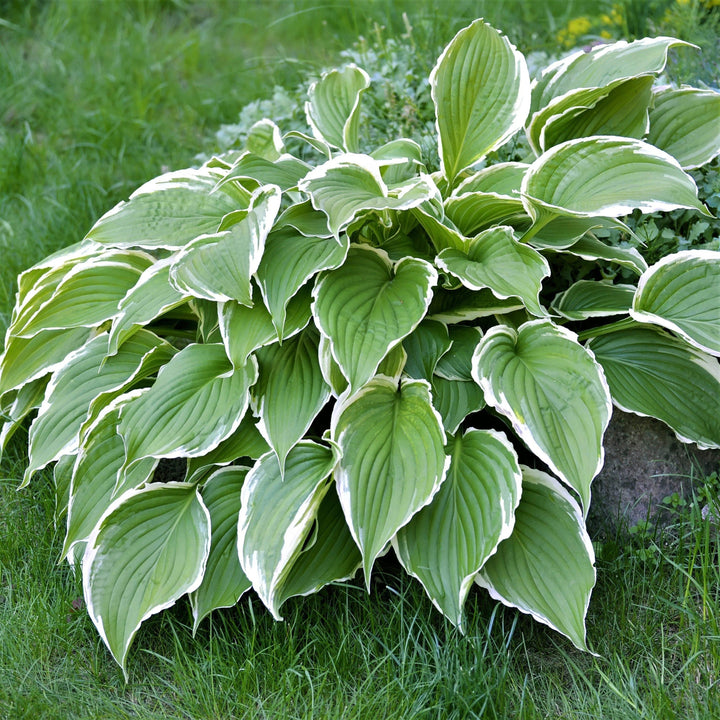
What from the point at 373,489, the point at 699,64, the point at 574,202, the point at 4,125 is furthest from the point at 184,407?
the point at 4,125

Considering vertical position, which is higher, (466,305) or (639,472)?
(466,305)

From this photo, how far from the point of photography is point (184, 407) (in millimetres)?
2217

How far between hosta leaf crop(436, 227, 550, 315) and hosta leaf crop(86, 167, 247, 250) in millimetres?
652

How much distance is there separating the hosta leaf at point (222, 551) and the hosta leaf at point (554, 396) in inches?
27.0

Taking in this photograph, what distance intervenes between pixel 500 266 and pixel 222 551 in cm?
97

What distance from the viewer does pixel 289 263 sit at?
223 cm

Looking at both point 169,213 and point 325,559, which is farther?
point 169,213

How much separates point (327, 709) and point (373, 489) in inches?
19.0

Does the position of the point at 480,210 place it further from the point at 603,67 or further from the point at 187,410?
the point at 187,410

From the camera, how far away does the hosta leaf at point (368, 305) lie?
2.07m

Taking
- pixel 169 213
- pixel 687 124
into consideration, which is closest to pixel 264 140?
pixel 169 213

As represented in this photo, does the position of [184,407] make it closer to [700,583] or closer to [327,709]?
[327,709]

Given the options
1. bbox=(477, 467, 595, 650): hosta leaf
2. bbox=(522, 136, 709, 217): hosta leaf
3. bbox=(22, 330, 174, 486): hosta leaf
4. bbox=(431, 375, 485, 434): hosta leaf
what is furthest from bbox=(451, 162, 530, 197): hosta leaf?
bbox=(22, 330, 174, 486): hosta leaf

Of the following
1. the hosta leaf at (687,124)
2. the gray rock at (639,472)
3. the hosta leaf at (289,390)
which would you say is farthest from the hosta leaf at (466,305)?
the hosta leaf at (687,124)
